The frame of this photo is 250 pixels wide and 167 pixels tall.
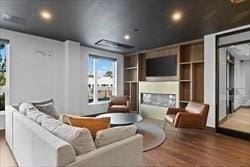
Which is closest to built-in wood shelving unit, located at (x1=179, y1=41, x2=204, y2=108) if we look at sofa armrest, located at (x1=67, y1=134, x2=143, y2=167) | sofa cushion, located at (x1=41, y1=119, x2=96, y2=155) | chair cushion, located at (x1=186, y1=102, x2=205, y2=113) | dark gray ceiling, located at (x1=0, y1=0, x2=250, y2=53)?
dark gray ceiling, located at (x1=0, y1=0, x2=250, y2=53)

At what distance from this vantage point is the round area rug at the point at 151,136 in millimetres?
3473

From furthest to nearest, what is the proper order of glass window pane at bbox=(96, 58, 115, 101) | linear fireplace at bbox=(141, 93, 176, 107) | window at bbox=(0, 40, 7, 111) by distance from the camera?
1. glass window pane at bbox=(96, 58, 115, 101)
2. linear fireplace at bbox=(141, 93, 176, 107)
3. window at bbox=(0, 40, 7, 111)

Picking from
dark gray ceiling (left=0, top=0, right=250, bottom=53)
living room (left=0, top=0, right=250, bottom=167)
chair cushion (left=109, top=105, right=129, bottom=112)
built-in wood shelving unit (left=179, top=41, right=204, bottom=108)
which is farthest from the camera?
chair cushion (left=109, top=105, right=129, bottom=112)

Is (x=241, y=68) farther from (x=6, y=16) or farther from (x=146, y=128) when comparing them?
(x=6, y=16)

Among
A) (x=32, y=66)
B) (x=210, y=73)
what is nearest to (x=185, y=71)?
(x=210, y=73)

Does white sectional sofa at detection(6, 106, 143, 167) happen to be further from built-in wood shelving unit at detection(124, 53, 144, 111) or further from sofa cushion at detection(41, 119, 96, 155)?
built-in wood shelving unit at detection(124, 53, 144, 111)

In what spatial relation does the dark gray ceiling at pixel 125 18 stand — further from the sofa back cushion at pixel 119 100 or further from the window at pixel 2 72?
the sofa back cushion at pixel 119 100

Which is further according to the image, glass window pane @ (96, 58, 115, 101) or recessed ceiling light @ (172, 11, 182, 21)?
glass window pane @ (96, 58, 115, 101)

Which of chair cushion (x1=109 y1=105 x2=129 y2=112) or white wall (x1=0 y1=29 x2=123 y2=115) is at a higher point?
white wall (x1=0 y1=29 x2=123 y2=115)

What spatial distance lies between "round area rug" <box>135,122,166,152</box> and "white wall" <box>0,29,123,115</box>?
2.35 metres

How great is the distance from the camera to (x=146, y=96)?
22.5ft

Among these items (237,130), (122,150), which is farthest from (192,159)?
(237,130)

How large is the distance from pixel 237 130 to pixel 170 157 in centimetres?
216

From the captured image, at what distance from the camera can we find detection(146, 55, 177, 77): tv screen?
19.5 ft
